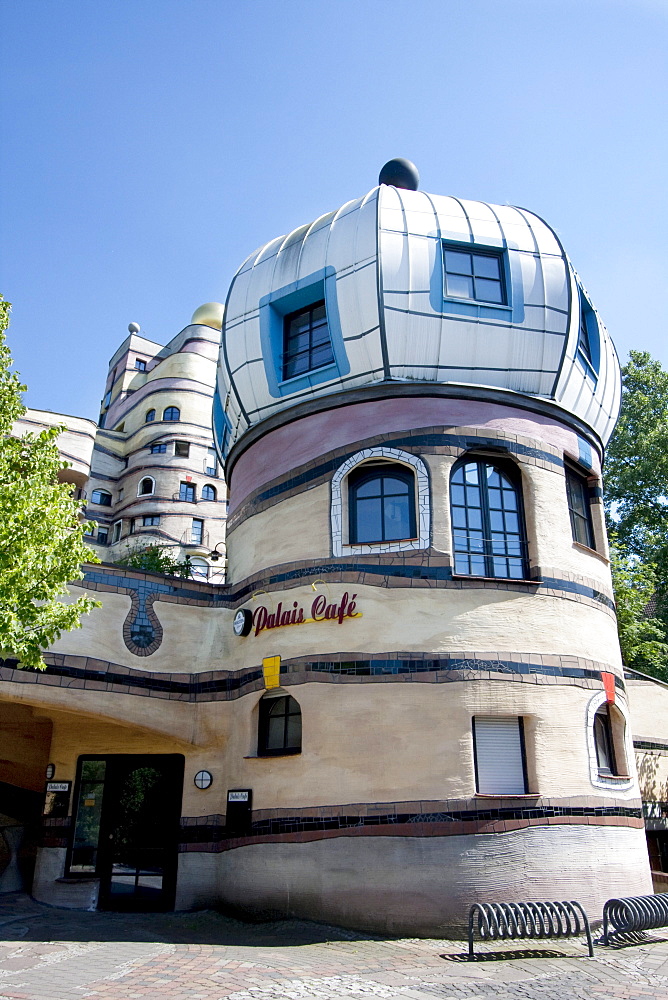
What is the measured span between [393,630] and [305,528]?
2.17m

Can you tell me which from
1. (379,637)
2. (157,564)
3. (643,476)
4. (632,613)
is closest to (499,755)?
(379,637)

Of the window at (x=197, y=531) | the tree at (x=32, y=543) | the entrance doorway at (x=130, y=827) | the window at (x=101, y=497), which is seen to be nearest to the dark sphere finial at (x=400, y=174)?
the tree at (x=32, y=543)

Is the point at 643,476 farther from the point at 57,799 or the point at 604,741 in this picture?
the point at 57,799

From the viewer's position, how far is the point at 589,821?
10.8 m

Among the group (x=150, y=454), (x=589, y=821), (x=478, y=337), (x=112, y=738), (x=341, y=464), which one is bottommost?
(x=589, y=821)

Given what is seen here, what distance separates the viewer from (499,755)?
35.6 feet

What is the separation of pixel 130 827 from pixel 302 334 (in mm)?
8490

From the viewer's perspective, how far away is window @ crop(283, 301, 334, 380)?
1366 centimetres

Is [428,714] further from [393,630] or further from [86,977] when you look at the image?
[86,977]

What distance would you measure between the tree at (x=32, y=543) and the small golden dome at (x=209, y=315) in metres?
30.4

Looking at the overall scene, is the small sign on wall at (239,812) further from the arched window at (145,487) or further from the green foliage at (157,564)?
the arched window at (145,487)

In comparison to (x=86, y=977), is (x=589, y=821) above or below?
above

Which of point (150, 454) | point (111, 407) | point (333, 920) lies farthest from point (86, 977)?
point (111, 407)

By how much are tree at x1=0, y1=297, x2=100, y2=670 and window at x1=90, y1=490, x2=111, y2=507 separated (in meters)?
28.0
